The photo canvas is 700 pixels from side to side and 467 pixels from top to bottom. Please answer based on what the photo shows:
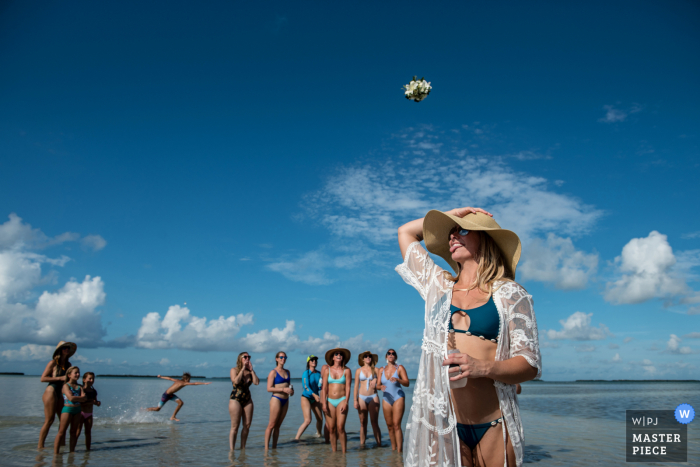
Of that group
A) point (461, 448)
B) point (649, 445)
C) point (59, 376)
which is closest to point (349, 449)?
point (59, 376)

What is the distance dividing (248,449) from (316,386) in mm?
2271

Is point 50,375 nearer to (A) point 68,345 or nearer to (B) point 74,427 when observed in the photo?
(A) point 68,345

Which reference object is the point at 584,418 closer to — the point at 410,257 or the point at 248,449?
the point at 248,449

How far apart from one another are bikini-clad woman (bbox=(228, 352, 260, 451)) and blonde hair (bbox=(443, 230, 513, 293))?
337 inches

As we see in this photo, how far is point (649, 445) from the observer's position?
1155cm

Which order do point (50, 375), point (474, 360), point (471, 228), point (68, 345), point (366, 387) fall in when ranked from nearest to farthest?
1. point (474, 360)
2. point (471, 228)
3. point (50, 375)
4. point (68, 345)
5. point (366, 387)

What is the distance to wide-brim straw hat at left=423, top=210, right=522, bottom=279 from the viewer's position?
2.32 m

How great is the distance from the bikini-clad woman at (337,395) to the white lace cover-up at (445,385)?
8.15 meters

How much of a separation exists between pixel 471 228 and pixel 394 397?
8602mm

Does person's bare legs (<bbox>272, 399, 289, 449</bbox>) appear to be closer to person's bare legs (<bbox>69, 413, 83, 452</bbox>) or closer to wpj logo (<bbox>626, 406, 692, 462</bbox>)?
person's bare legs (<bbox>69, 413, 83, 452</bbox>)

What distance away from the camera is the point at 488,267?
2334mm

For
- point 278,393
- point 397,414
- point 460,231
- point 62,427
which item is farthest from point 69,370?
point 460,231

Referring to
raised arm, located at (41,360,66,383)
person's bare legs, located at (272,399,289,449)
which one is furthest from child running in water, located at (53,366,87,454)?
person's bare legs, located at (272,399,289,449)

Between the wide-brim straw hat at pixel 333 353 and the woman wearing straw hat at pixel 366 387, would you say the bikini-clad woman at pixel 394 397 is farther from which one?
the wide-brim straw hat at pixel 333 353
